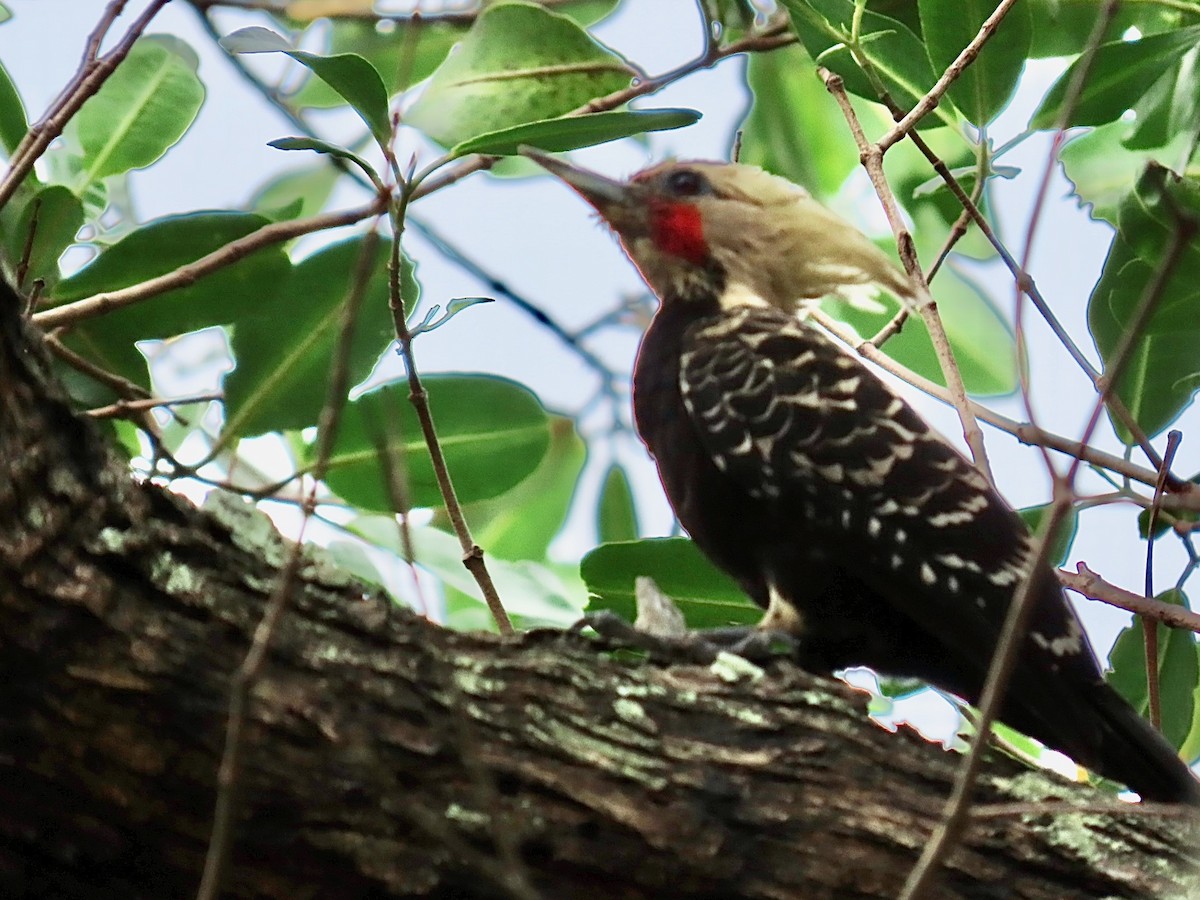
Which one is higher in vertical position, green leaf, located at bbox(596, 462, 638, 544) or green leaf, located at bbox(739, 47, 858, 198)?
green leaf, located at bbox(739, 47, 858, 198)

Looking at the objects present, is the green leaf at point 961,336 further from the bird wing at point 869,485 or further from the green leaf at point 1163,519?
the green leaf at point 1163,519

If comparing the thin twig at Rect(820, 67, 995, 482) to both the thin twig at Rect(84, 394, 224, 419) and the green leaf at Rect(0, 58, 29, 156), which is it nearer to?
the thin twig at Rect(84, 394, 224, 419)

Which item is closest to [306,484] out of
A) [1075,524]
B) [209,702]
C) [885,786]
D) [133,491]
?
[133,491]

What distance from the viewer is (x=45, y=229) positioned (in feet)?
7.01

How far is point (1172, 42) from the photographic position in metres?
2.27

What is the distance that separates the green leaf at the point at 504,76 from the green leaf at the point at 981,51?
0.63 metres

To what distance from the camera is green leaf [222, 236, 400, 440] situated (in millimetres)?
2238

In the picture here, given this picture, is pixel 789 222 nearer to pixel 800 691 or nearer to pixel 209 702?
pixel 800 691

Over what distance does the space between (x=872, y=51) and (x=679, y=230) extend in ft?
2.34

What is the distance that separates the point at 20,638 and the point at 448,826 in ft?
1.64

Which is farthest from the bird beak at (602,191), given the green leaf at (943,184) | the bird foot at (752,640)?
the bird foot at (752,640)

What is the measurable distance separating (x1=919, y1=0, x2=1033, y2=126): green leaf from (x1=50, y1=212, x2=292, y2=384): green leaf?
1.17m

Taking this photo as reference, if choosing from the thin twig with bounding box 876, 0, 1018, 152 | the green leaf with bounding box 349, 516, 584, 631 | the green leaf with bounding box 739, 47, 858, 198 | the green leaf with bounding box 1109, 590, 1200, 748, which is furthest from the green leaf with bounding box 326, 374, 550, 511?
the green leaf with bounding box 1109, 590, 1200, 748

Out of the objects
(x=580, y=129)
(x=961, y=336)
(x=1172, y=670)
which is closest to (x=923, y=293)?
(x=580, y=129)
